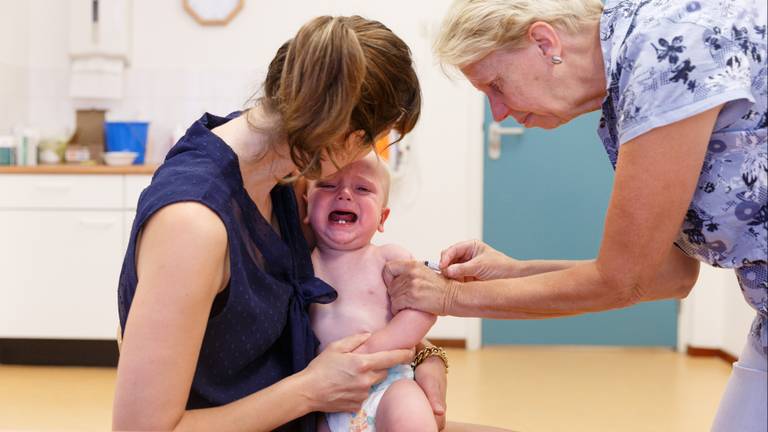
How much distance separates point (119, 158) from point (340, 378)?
3484 millimetres

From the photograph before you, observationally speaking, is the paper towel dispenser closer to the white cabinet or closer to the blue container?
the blue container

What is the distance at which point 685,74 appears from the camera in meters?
1.32

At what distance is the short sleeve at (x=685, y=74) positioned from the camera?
1316 millimetres

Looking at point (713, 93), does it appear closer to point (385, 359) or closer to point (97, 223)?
A: point (385, 359)

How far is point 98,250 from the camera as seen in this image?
4492mm

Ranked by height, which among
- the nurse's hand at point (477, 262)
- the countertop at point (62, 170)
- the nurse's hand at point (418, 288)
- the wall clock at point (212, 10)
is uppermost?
the wall clock at point (212, 10)

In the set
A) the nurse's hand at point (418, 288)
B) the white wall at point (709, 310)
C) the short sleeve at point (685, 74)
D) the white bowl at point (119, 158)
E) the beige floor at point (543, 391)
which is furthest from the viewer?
the white wall at point (709, 310)

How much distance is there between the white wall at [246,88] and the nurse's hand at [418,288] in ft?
10.7

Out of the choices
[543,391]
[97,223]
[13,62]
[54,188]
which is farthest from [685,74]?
[13,62]

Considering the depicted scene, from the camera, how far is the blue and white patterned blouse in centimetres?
132

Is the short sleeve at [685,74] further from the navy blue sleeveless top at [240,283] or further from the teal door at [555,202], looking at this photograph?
the teal door at [555,202]

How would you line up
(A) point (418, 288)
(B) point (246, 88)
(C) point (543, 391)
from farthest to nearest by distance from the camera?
(B) point (246, 88) → (C) point (543, 391) → (A) point (418, 288)

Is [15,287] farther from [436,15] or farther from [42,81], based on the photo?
[436,15]

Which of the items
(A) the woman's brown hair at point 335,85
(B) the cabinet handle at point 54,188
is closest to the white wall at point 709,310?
(B) the cabinet handle at point 54,188
